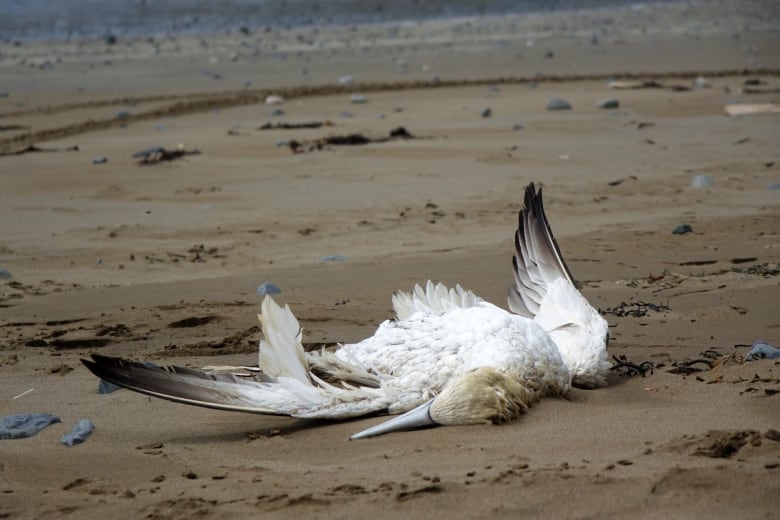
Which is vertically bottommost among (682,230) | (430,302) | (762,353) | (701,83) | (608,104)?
(762,353)

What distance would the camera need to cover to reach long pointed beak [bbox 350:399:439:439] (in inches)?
147

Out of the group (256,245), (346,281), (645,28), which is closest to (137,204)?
(256,245)

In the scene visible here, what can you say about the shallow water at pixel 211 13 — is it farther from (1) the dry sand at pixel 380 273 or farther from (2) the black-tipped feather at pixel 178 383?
(2) the black-tipped feather at pixel 178 383

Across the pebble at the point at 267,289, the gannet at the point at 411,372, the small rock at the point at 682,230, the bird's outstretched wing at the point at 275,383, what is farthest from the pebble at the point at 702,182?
the bird's outstretched wing at the point at 275,383

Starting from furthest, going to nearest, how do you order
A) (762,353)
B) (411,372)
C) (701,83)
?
(701,83)
(762,353)
(411,372)

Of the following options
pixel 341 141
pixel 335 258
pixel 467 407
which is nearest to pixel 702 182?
pixel 335 258

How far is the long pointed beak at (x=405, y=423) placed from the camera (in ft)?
12.3

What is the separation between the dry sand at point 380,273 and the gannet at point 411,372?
10 cm

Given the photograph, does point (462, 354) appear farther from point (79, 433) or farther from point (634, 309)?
point (634, 309)

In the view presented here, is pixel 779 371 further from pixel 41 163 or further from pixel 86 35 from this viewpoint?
pixel 86 35

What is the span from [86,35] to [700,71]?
62.8 feet

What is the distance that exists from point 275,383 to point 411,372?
49 cm

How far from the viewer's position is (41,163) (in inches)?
448

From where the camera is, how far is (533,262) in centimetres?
489
